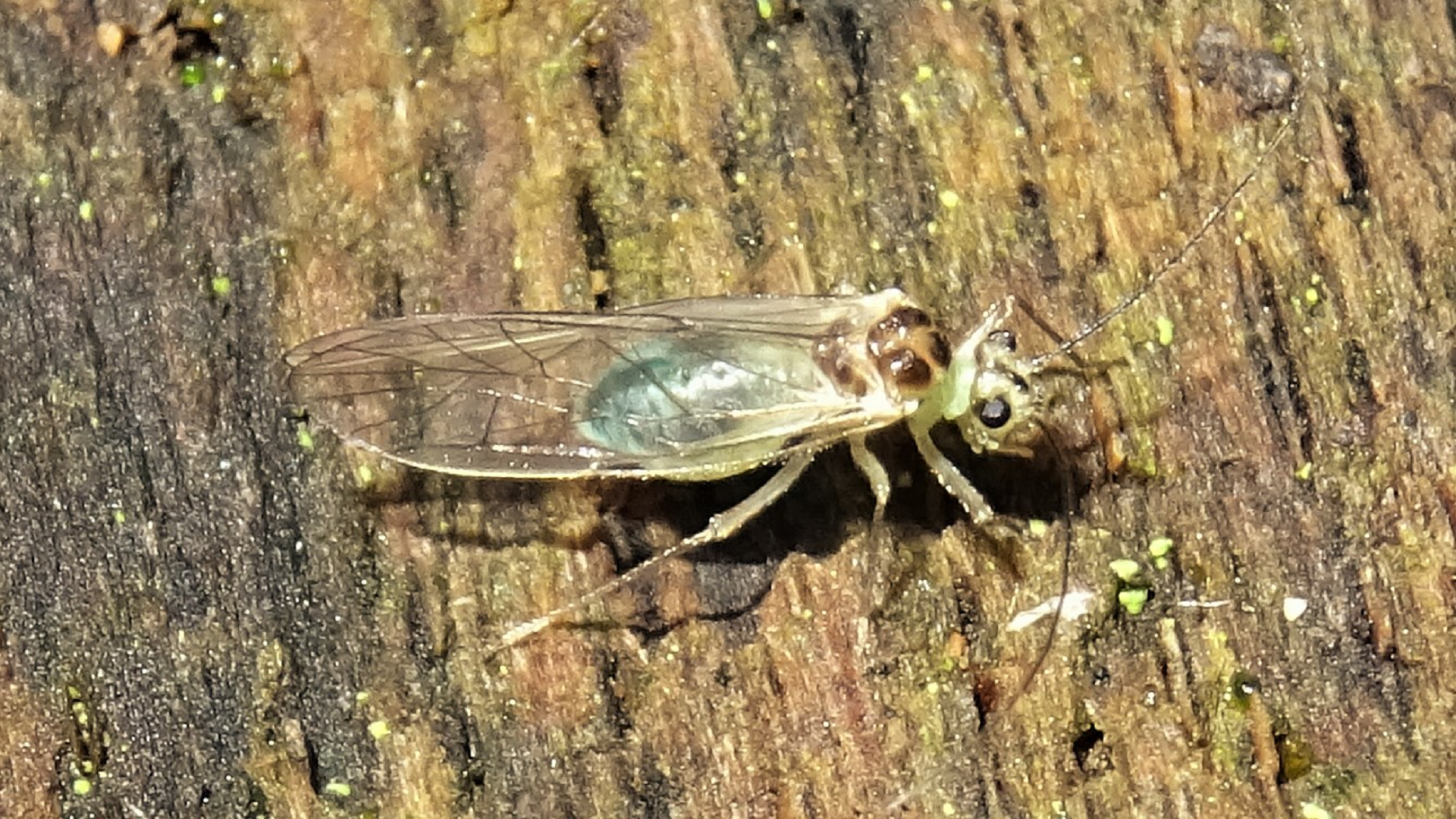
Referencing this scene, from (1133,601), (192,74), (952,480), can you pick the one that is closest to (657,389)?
(952,480)

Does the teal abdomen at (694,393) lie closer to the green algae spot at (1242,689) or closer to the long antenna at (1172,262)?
the long antenna at (1172,262)

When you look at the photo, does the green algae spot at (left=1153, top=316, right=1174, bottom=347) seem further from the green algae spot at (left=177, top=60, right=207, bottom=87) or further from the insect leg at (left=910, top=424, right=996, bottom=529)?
the green algae spot at (left=177, top=60, right=207, bottom=87)

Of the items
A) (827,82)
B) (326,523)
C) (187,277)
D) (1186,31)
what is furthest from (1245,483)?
(187,277)

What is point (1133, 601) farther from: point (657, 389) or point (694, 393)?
point (657, 389)

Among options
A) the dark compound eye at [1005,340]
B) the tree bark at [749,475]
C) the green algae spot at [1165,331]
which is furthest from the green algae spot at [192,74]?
the green algae spot at [1165,331]

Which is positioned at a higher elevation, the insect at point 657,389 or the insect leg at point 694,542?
the insect at point 657,389

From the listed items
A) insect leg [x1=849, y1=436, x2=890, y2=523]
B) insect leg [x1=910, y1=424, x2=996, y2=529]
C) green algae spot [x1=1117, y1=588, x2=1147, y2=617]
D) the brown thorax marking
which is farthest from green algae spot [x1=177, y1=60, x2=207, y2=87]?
green algae spot [x1=1117, y1=588, x2=1147, y2=617]

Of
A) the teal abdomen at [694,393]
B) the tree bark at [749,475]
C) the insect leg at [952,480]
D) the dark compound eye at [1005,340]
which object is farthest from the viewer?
the dark compound eye at [1005,340]
